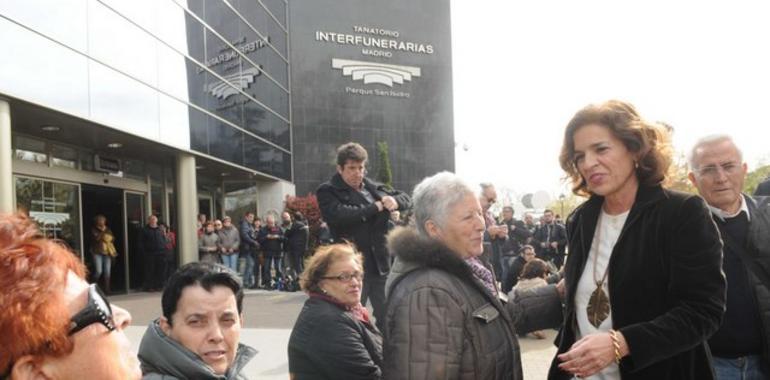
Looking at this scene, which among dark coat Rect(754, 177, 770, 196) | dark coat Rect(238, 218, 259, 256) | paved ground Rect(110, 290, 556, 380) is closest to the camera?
dark coat Rect(754, 177, 770, 196)

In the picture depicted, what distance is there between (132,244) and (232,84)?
6.70 metres

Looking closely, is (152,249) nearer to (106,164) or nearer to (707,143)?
(106,164)

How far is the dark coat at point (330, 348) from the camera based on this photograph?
3.55 meters

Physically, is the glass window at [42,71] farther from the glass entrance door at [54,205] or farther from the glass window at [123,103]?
the glass entrance door at [54,205]

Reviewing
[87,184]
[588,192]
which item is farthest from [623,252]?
[87,184]

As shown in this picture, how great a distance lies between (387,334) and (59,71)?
386 inches

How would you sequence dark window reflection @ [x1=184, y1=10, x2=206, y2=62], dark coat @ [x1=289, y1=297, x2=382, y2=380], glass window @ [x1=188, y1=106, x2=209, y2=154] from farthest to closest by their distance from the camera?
1. dark window reflection @ [x1=184, y1=10, x2=206, y2=62]
2. glass window @ [x1=188, y1=106, x2=209, y2=154]
3. dark coat @ [x1=289, y1=297, x2=382, y2=380]

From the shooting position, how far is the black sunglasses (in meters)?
1.23

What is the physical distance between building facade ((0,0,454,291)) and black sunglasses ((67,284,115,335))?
9.01 meters

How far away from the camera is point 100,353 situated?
Result: 1.26 m

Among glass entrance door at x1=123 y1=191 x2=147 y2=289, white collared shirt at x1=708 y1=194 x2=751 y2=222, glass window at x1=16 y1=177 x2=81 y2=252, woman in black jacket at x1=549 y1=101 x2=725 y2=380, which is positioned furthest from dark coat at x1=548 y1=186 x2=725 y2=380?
glass entrance door at x1=123 y1=191 x2=147 y2=289

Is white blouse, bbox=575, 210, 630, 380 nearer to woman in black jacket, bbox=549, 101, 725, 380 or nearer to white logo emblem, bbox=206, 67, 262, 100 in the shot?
woman in black jacket, bbox=549, 101, 725, 380

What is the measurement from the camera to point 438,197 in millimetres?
2607

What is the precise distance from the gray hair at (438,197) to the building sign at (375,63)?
32403 mm
